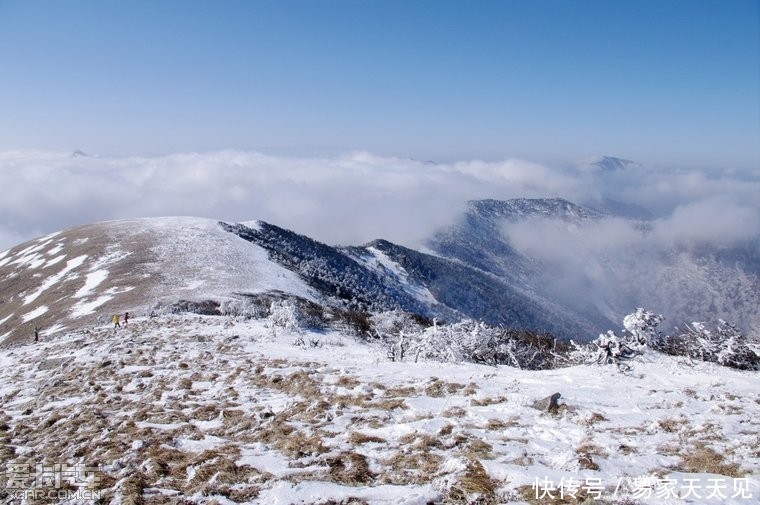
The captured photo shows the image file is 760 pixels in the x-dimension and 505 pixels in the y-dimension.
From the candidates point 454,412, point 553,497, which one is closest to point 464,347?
point 454,412

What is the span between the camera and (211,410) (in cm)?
1364

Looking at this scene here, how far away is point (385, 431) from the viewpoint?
35.6 ft

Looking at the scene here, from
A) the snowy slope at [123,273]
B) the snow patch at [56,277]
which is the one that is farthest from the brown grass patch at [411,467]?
the snow patch at [56,277]

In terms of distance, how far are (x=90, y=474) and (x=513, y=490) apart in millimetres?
9045

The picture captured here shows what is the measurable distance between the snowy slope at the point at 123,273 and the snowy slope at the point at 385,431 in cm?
2287

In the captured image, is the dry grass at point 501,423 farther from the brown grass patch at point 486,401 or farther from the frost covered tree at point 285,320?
the frost covered tree at point 285,320

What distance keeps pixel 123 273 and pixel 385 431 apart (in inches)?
1997

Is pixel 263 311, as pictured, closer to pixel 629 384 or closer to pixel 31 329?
pixel 31 329

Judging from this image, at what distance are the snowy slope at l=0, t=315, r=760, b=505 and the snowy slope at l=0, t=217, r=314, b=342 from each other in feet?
75.0

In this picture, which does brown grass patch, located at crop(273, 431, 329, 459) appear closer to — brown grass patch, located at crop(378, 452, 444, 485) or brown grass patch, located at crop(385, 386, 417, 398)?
brown grass patch, located at crop(378, 452, 444, 485)

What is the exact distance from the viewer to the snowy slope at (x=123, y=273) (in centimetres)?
4053

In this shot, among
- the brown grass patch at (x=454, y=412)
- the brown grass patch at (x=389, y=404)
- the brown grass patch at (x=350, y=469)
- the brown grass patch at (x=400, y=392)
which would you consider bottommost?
the brown grass patch at (x=400, y=392)

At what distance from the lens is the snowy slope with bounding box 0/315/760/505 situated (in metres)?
7.79

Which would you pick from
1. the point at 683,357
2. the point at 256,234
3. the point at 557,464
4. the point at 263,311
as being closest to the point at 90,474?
the point at 557,464
